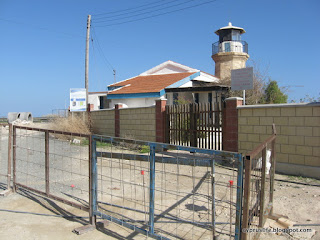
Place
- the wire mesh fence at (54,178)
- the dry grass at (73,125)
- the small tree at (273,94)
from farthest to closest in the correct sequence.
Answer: the small tree at (273,94) < the dry grass at (73,125) < the wire mesh fence at (54,178)

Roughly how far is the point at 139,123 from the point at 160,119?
1703 millimetres

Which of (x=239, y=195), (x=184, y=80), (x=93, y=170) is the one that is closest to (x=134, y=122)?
(x=184, y=80)

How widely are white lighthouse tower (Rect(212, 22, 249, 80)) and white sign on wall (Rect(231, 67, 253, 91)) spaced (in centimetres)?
1546

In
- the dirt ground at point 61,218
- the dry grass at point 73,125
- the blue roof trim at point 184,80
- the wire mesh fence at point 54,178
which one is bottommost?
the dirt ground at point 61,218

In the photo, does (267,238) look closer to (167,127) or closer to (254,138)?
(254,138)

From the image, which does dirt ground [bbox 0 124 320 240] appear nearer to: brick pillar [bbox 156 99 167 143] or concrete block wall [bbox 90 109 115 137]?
brick pillar [bbox 156 99 167 143]

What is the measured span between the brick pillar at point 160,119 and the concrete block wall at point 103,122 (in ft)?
12.7

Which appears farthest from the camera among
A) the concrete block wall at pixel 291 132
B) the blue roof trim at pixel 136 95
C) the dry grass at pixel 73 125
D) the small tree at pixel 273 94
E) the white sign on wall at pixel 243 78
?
the blue roof trim at pixel 136 95

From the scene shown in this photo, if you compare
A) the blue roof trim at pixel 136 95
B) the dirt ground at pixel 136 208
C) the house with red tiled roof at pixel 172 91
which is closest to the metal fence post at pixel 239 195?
the dirt ground at pixel 136 208

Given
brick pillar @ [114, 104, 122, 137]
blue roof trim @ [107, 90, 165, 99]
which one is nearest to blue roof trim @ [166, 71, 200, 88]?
blue roof trim @ [107, 90, 165, 99]

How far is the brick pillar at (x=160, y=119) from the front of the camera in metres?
11.3

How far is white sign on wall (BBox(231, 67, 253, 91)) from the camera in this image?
9.94m

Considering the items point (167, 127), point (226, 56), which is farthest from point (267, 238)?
point (226, 56)

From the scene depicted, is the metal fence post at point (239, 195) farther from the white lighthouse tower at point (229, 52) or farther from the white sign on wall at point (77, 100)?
the white lighthouse tower at point (229, 52)
